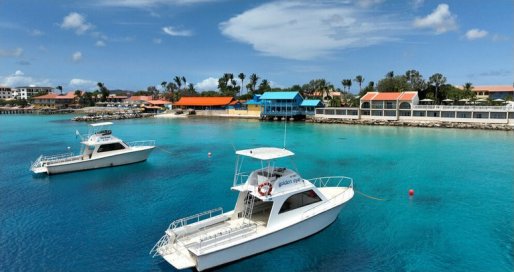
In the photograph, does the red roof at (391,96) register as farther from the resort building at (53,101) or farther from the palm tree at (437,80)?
the resort building at (53,101)

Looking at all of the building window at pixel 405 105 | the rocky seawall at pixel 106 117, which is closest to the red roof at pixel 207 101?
the rocky seawall at pixel 106 117

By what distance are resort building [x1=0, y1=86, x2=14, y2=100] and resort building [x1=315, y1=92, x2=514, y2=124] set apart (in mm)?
165581

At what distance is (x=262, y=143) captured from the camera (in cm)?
4603

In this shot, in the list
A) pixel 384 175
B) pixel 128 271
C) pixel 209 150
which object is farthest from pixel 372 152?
pixel 128 271

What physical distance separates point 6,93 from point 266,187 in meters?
204

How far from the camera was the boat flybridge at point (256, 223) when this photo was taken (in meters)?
12.8

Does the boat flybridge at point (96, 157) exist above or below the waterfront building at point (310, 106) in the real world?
below

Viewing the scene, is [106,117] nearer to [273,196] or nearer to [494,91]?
[273,196]

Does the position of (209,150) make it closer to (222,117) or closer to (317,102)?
(317,102)

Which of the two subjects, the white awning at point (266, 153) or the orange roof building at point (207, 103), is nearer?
the white awning at point (266, 153)

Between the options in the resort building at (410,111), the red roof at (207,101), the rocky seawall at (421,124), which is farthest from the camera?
the red roof at (207,101)

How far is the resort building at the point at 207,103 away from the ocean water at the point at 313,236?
6758cm

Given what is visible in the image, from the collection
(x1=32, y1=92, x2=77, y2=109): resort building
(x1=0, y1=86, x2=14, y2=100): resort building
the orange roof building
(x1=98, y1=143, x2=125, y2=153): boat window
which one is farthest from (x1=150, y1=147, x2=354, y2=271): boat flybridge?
(x1=0, y1=86, x2=14, y2=100): resort building

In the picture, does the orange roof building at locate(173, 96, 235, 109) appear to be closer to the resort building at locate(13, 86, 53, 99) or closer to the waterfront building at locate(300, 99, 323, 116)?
the waterfront building at locate(300, 99, 323, 116)
